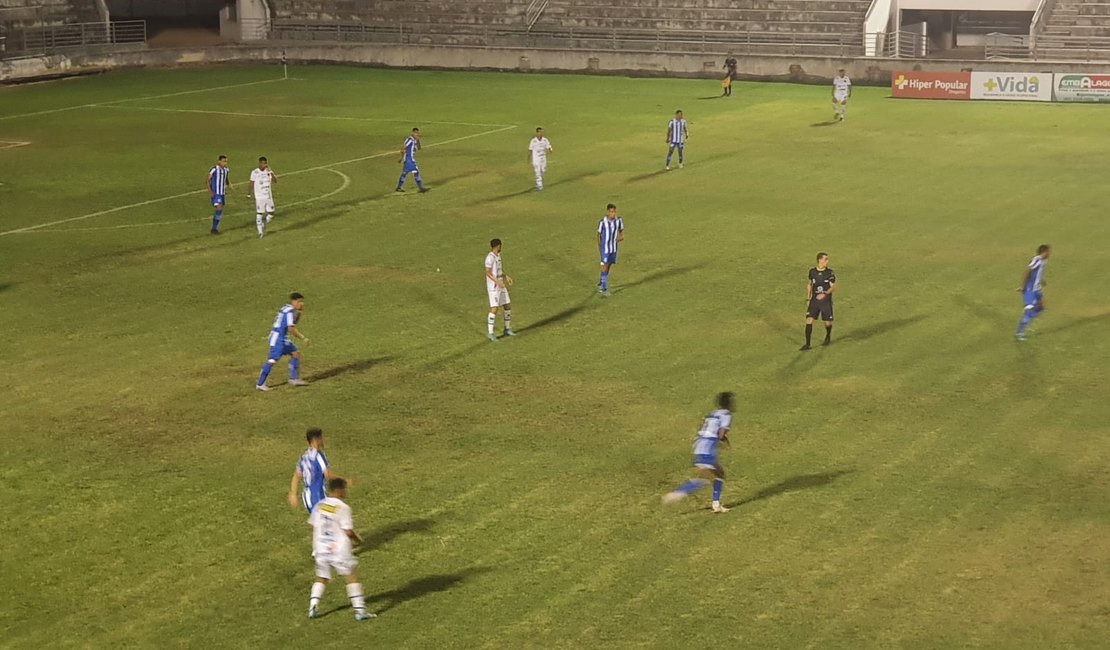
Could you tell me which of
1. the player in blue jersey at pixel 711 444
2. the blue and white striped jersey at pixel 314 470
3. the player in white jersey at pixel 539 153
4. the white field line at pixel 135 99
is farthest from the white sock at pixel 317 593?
the white field line at pixel 135 99

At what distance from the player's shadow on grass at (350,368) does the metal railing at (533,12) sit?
55.8 m

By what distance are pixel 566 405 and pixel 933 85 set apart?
4391cm

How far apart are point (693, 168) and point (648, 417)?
78.5 feet

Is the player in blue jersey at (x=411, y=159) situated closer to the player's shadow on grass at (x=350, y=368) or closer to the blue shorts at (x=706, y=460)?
the player's shadow on grass at (x=350, y=368)

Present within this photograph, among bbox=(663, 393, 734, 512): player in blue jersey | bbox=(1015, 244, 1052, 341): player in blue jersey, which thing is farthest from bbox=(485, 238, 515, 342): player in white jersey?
bbox=(1015, 244, 1052, 341): player in blue jersey

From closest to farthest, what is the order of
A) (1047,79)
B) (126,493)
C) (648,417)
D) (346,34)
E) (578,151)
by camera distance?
(126,493) < (648,417) < (578,151) < (1047,79) < (346,34)

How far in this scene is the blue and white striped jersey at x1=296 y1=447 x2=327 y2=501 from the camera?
16844 mm

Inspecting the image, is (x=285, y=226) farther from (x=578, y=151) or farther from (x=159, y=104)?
(x=159, y=104)

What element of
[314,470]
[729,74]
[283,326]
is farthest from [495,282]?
[729,74]

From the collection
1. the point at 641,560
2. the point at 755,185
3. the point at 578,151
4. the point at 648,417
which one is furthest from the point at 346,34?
the point at 641,560

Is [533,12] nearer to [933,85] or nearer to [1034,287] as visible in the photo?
[933,85]

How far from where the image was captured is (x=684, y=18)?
252 feet

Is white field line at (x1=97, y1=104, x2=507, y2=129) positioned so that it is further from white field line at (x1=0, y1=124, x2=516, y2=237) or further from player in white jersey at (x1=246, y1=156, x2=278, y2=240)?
player in white jersey at (x1=246, y1=156, x2=278, y2=240)

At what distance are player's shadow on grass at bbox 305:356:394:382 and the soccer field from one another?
8cm
